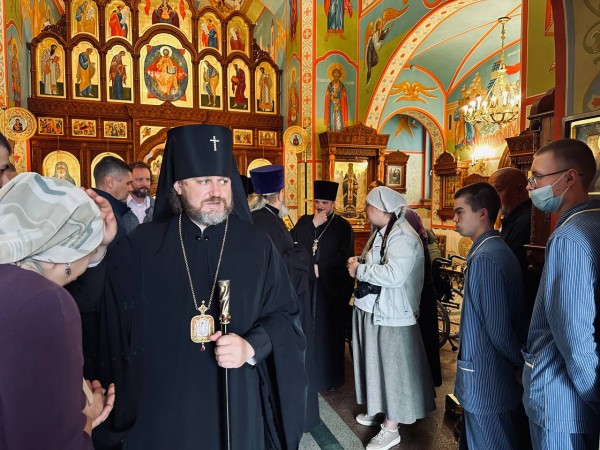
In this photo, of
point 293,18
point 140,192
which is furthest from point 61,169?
point 140,192

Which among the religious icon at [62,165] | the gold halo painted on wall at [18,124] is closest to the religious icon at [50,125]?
the religious icon at [62,165]

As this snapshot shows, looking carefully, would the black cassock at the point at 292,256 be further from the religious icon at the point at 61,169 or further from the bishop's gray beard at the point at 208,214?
the religious icon at the point at 61,169

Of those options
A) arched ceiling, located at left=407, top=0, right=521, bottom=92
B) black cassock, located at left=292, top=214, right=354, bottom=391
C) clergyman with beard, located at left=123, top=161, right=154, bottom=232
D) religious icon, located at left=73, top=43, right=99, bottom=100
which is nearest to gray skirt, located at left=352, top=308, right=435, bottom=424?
black cassock, located at left=292, top=214, right=354, bottom=391

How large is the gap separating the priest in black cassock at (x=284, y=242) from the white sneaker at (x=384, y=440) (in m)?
0.48

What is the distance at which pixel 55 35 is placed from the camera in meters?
10.8

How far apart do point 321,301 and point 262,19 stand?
1142 cm

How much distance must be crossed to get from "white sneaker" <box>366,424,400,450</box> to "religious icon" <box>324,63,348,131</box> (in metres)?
8.38

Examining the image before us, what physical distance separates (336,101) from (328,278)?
279 inches

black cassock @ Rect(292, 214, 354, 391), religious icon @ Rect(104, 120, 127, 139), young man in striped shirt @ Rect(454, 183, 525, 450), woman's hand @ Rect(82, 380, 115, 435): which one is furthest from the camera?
religious icon @ Rect(104, 120, 127, 139)

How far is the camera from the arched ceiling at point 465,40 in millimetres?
10034

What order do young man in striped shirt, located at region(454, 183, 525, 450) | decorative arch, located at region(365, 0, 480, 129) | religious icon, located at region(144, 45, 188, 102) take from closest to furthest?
young man in striped shirt, located at region(454, 183, 525, 450) < decorative arch, located at region(365, 0, 480, 129) < religious icon, located at region(144, 45, 188, 102)

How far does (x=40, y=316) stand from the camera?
3.03 ft

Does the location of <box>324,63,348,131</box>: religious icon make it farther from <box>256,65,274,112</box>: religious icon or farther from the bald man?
the bald man

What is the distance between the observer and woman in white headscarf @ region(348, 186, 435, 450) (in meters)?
3.10
